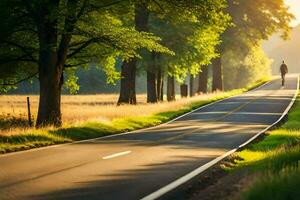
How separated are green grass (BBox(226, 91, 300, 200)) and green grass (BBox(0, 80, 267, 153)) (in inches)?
228

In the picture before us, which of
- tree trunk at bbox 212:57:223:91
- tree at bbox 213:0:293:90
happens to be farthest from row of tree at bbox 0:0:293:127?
tree trunk at bbox 212:57:223:91

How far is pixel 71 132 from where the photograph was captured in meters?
19.6

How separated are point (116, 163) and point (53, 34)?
9.36 metres

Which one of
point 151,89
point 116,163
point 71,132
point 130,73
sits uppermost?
point 130,73

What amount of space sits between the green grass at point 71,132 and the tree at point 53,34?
134cm

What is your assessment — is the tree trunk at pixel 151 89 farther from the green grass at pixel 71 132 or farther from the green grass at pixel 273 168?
the green grass at pixel 273 168

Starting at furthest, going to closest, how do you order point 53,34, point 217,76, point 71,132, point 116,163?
point 217,76 → point 53,34 → point 71,132 → point 116,163

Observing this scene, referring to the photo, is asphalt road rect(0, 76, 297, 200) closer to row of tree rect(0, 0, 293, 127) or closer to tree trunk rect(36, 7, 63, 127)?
tree trunk rect(36, 7, 63, 127)

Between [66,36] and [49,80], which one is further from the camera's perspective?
[66,36]

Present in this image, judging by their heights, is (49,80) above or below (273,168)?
above

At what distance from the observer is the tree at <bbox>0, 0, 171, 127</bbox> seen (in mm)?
19375

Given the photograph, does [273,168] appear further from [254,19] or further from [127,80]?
[254,19]

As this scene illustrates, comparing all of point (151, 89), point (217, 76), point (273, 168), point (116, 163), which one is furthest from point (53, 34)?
point (217, 76)

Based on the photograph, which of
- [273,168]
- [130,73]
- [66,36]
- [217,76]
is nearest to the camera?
[273,168]
